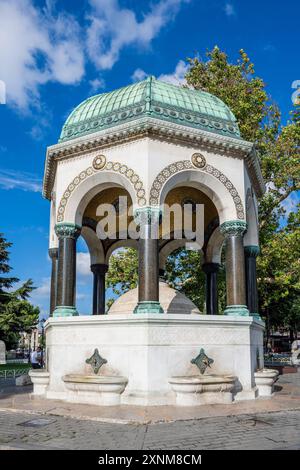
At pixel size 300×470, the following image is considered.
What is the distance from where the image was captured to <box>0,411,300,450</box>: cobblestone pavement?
652 cm

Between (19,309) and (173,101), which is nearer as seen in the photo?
(173,101)

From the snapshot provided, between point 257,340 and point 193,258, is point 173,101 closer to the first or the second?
point 257,340

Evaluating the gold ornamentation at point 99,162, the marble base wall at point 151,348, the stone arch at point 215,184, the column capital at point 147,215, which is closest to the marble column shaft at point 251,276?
the stone arch at point 215,184

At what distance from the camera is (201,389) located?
9.77 m

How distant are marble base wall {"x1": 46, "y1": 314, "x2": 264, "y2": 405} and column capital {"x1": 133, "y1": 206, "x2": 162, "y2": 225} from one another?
2.27 meters

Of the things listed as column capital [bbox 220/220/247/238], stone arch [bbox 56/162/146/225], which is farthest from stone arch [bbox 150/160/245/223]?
stone arch [bbox 56/162/146/225]

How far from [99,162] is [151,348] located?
493cm

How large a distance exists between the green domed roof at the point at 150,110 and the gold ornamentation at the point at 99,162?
2.36ft

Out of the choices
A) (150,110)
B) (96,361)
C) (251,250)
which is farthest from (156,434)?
(251,250)

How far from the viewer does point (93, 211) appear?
1538cm
